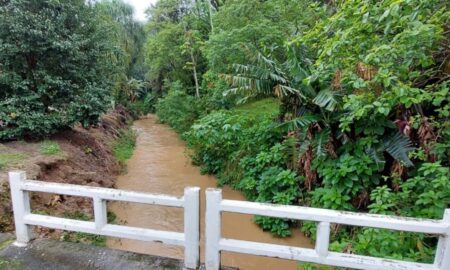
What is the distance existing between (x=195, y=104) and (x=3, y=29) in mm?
9382

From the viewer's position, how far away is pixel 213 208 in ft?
8.39

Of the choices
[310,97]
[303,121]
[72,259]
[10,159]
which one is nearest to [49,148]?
[10,159]

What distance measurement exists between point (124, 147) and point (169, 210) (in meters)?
6.49

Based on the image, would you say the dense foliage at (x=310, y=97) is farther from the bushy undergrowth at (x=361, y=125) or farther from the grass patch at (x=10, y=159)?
the grass patch at (x=10, y=159)

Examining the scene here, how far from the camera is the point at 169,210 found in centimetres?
673

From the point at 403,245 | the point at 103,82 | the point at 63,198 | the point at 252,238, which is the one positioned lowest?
the point at 252,238

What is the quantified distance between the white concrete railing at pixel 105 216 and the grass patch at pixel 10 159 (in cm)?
313

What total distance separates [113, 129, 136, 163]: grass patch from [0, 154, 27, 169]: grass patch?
393 cm

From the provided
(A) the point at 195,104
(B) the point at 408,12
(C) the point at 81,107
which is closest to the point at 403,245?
(B) the point at 408,12

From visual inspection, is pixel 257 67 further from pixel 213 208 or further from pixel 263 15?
pixel 263 15

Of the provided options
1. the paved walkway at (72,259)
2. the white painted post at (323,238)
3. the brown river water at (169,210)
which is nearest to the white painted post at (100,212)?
the paved walkway at (72,259)

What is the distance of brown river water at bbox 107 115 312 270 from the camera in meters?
5.09

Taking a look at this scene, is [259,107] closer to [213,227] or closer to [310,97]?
[310,97]

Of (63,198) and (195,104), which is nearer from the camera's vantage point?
(63,198)
